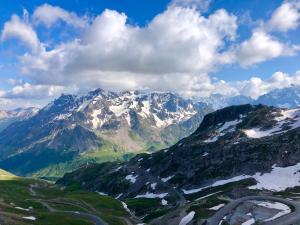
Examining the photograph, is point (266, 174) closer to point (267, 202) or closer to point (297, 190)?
point (297, 190)

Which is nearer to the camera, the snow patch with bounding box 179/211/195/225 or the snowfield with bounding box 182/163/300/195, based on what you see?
the snow patch with bounding box 179/211/195/225

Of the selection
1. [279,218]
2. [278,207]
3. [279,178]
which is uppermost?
[279,178]

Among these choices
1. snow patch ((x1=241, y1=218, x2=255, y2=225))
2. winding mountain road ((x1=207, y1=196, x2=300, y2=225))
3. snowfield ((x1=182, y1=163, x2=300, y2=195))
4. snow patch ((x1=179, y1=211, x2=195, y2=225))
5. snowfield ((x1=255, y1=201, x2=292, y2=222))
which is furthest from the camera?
snowfield ((x1=182, y1=163, x2=300, y2=195))

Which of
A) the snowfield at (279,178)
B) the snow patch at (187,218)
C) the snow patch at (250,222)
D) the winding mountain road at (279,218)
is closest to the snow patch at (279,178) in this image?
the snowfield at (279,178)

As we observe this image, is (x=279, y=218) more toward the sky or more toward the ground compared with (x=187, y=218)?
more toward the sky

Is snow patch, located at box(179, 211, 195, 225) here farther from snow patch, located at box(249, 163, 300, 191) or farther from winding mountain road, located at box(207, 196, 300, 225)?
snow patch, located at box(249, 163, 300, 191)

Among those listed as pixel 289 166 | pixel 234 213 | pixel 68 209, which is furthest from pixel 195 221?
pixel 289 166

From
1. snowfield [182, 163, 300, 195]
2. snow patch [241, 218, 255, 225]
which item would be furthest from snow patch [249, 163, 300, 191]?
snow patch [241, 218, 255, 225]

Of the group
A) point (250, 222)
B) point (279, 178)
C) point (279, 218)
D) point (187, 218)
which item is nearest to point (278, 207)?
point (279, 218)

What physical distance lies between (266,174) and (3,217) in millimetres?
120284

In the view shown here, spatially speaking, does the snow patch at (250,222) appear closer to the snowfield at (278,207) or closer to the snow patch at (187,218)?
the snowfield at (278,207)

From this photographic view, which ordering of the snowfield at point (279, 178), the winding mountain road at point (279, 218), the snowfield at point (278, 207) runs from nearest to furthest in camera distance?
the winding mountain road at point (279, 218) → the snowfield at point (278, 207) → the snowfield at point (279, 178)

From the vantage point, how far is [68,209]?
177 meters

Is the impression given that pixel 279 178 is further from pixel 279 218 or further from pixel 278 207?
pixel 279 218
